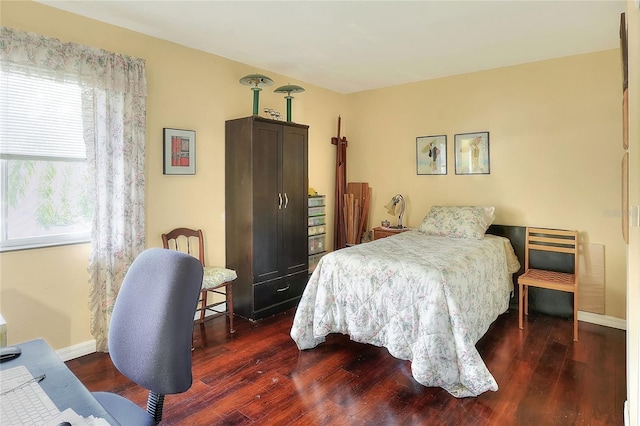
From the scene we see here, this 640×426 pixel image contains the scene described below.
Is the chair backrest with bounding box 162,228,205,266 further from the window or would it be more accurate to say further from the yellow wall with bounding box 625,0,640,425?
the yellow wall with bounding box 625,0,640,425

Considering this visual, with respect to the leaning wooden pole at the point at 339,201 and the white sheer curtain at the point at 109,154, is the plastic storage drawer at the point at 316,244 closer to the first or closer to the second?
the leaning wooden pole at the point at 339,201

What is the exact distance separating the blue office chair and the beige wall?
1718 mm

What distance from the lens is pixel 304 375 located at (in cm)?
247

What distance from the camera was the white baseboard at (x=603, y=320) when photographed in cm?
332

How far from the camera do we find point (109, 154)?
2764mm

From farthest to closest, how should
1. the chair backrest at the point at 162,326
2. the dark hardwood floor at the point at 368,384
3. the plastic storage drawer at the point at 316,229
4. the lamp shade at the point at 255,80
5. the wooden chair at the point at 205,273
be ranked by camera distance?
the plastic storage drawer at the point at 316,229
the lamp shade at the point at 255,80
the wooden chair at the point at 205,273
the dark hardwood floor at the point at 368,384
the chair backrest at the point at 162,326

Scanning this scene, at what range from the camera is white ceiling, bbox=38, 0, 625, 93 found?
2588mm

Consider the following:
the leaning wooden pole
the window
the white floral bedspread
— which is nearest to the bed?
the white floral bedspread

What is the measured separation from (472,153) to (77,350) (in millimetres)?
4202

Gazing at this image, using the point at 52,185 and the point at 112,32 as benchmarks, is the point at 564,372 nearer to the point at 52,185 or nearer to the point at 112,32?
the point at 52,185

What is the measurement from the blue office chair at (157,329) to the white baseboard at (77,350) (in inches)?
69.5

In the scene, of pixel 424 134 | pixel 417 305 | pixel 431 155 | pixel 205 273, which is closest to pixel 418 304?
pixel 417 305

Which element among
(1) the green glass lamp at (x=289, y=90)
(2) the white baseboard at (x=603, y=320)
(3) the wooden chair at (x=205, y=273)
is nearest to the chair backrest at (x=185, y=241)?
(3) the wooden chair at (x=205, y=273)

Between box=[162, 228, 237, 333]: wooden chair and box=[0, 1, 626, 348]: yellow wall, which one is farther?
box=[162, 228, 237, 333]: wooden chair
